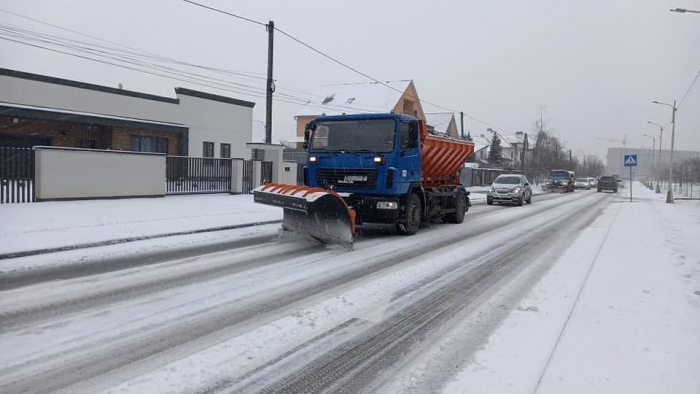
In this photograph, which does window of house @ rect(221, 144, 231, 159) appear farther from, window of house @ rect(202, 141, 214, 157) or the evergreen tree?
the evergreen tree

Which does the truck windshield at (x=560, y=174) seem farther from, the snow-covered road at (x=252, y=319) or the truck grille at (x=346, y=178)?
the snow-covered road at (x=252, y=319)

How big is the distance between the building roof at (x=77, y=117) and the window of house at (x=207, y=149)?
2645 millimetres

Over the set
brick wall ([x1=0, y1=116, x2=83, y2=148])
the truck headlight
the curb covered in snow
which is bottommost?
the curb covered in snow

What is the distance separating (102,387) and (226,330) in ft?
5.04

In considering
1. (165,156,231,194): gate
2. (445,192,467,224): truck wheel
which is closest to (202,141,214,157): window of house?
(165,156,231,194): gate

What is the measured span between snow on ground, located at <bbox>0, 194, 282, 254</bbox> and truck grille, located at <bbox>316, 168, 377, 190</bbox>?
301cm

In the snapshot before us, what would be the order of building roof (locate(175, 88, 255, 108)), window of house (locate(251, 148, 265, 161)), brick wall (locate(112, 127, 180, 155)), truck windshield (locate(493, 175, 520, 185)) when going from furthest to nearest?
1. building roof (locate(175, 88, 255, 108))
2. truck windshield (locate(493, 175, 520, 185))
3. brick wall (locate(112, 127, 180, 155))
4. window of house (locate(251, 148, 265, 161))

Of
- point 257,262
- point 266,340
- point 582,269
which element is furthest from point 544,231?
point 266,340

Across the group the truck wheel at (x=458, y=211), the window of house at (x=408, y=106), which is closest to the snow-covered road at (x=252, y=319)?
the truck wheel at (x=458, y=211)

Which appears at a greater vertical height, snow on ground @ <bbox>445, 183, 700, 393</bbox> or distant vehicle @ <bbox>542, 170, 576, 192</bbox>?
distant vehicle @ <bbox>542, 170, 576, 192</bbox>

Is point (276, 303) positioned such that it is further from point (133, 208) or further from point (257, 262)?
point (133, 208)

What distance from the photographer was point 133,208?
52.0 ft

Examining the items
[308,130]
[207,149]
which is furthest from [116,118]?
[308,130]

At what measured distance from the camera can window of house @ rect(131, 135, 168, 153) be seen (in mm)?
28578
